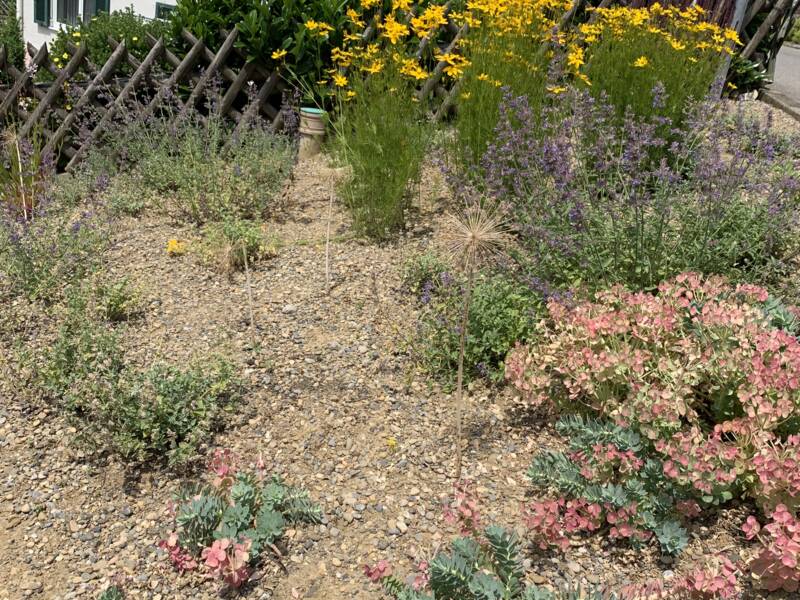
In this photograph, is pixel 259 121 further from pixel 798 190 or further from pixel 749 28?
pixel 749 28

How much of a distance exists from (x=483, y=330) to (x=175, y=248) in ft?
7.16

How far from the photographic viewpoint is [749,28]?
26.5ft

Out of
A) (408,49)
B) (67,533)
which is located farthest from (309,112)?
(67,533)

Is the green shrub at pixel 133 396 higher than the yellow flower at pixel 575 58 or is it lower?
lower

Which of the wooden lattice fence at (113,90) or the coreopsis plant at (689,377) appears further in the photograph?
the wooden lattice fence at (113,90)

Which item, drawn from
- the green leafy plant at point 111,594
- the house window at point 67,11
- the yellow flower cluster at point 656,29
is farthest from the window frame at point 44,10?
the green leafy plant at point 111,594

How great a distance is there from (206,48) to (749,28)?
224 inches

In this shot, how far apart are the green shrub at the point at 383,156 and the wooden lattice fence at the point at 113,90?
1.40 metres

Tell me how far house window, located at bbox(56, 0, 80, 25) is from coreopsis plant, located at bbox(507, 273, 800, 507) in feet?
45.2

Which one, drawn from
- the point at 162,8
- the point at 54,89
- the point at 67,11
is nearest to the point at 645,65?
the point at 54,89

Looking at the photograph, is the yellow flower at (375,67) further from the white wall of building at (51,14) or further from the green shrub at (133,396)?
the white wall of building at (51,14)

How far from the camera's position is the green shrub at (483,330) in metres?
3.26

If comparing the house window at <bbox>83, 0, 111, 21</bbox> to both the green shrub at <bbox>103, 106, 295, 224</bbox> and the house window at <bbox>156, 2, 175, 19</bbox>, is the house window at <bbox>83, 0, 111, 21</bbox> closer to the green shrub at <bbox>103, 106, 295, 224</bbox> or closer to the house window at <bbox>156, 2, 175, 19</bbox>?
the house window at <bbox>156, 2, 175, 19</bbox>

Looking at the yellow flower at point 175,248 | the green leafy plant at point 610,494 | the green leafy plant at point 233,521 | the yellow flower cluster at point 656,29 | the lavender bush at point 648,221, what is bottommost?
the green leafy plant at point 233,521
